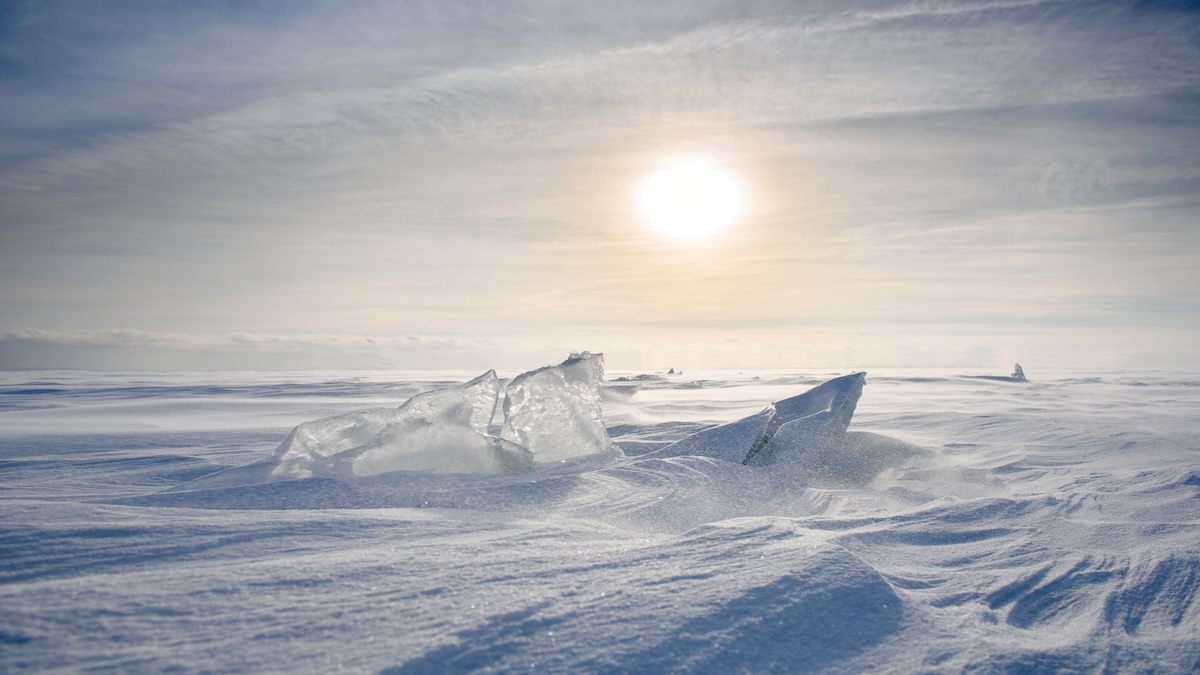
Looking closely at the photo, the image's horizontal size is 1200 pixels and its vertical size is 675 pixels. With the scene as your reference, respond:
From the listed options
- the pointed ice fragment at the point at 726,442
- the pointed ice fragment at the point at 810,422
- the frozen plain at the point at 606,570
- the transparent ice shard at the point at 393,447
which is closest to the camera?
the frozen plain at the point at 606,570

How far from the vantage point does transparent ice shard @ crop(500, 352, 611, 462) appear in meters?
3.92

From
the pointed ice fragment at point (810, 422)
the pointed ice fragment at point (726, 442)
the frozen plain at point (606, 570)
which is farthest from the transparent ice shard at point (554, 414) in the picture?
the pointed ice fragment at point (810, 422)

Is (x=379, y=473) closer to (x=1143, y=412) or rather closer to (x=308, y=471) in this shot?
(x=308, y=471)

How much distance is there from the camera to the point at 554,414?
4.04m

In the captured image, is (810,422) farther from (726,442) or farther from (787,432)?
(726,442)

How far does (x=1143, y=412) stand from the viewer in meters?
6.60

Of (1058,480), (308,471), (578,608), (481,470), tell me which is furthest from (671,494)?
(1058,480)

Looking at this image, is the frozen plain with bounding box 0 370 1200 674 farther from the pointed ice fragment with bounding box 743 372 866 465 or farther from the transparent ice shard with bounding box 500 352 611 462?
the transparent ice shard with bounding box 500 352 611 462

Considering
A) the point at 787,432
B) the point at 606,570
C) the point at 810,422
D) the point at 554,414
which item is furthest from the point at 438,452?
the point at 810,422

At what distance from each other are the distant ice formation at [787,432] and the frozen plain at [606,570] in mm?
233

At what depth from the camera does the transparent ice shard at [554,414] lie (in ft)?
12.9

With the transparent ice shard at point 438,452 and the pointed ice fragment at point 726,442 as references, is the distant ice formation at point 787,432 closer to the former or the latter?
the pointed ice fragment at point 726,442

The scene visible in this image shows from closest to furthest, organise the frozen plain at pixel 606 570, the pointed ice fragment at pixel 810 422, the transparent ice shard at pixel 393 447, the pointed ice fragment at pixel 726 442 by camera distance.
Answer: the frozen plain at pixel 606 570 → the transparent ice shard at pixel 393 447 → the pointed ice fragment at pixel 810 422 → the pointed ice fragment at pixel 726 442

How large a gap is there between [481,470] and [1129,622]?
2864mm
